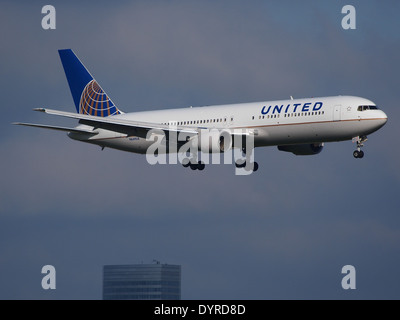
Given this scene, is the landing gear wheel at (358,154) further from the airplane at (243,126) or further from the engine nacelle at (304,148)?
the engine nacelle at (304,148)

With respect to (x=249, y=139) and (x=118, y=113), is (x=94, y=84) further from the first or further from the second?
(x=249, y=139)

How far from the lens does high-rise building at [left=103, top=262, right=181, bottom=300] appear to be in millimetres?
130875

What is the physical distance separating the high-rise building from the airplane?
55078 mm

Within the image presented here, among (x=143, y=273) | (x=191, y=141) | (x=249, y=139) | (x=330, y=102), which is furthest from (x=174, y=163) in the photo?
(x=143, y=273)

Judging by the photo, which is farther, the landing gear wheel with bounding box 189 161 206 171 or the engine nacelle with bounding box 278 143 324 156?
the landing gear wheel with bounding box 189 161 206 171

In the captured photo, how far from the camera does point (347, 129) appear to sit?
66.8m

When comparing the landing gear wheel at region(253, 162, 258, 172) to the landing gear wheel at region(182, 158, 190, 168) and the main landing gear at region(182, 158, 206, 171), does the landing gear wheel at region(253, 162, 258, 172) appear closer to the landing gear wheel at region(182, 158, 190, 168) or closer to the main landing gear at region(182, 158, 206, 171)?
the main landing gear at region(182, 158, 206, 171)

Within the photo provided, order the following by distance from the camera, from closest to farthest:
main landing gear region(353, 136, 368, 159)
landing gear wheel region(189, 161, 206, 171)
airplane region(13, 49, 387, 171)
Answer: airplane region(13, 49, 387, 171), main landing gear region(353, 136, 368, 159), landing gear wheel region(189, 161, 206, 171)

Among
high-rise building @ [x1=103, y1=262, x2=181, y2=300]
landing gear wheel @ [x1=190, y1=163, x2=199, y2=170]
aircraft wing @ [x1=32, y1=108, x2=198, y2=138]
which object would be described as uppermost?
aircraft wing @ [x1=32, y1=108, x2=198, y2=138]

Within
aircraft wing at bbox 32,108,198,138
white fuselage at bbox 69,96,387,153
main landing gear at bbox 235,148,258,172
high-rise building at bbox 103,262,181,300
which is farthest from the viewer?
high-rise building at bbox 103,262,181,300

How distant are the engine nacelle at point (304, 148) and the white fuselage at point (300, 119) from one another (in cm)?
601

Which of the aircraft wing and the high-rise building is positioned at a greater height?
the aircraft wing

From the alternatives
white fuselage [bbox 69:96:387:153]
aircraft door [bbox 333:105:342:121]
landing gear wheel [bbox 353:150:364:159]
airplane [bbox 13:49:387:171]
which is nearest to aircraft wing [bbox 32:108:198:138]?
airplane [bbox 13:49:387:171]

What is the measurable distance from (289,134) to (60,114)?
1565 cm
